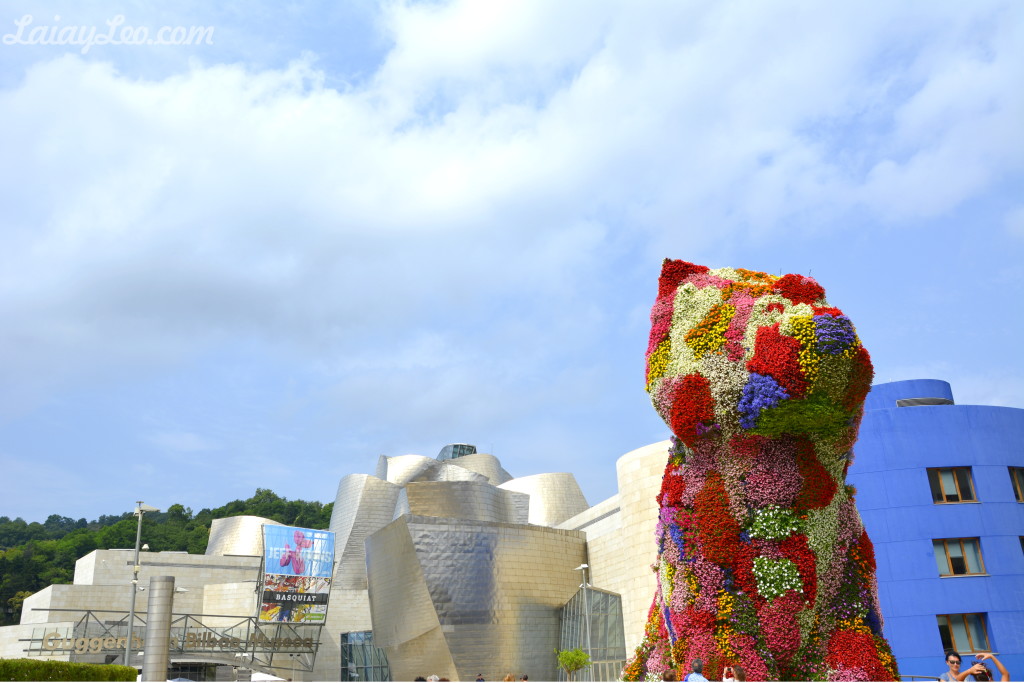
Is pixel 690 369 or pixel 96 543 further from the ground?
pixel 96 543

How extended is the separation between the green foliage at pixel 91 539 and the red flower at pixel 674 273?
281 feet

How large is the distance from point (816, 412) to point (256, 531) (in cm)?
5883

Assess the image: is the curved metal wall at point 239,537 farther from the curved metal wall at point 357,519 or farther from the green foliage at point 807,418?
the green foliage at point 807,418

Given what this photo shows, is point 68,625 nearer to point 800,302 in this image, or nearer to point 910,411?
point 910,411

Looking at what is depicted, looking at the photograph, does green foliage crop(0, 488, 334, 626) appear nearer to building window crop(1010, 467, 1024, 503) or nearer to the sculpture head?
building window crop(1010, 467, 1024, 503)

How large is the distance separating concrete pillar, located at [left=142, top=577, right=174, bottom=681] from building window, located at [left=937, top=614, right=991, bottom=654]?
2532cm

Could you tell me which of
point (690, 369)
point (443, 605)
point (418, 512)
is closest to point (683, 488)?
point (690, 369)

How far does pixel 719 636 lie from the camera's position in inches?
445

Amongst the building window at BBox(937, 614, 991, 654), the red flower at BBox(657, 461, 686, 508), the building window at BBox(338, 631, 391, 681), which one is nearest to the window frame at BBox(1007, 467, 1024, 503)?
the building window at BBox(937, 614, 991, 654)

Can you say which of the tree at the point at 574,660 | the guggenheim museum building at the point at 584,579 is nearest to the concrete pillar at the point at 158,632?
the guggenheim museum building at the point at 584,579

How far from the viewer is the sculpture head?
11.1 meters

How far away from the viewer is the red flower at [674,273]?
13.3m

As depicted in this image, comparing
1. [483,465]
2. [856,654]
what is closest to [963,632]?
[856,654]

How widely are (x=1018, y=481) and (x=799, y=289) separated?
69.2 ft
